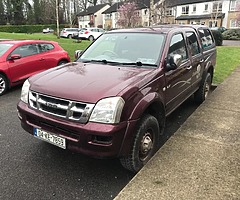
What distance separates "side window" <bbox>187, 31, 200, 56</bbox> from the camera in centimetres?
465

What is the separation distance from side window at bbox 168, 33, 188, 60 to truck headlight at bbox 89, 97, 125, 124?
158 cm

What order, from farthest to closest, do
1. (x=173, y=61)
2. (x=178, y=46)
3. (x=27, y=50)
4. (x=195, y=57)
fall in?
(x=27, y=50) → (x=195, y=57) → (x=178, y=46) → (x=173, y=61)

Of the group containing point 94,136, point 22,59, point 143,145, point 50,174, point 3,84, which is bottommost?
point 50,174

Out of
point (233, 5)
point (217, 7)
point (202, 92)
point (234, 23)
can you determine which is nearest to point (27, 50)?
point (202, 92)

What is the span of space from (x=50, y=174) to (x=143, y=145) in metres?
1.24

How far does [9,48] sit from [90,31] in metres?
24.4

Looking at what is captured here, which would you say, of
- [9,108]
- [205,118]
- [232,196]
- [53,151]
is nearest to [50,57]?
[9,108]

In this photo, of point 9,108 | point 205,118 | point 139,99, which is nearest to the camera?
point 139,99

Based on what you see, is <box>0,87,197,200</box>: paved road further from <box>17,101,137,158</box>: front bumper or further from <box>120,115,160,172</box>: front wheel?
<box>17,101,137,158</box>: front bumper

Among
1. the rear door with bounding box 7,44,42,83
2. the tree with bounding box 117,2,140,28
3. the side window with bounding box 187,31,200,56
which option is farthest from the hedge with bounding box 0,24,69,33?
the side window with bounding box 187,31,200,56

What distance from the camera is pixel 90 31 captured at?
1185 inches

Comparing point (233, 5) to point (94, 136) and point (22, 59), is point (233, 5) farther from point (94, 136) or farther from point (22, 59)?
point (94, 136)

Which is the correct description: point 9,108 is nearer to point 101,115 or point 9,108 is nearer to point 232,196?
point 101,115

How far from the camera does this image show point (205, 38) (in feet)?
18.4
